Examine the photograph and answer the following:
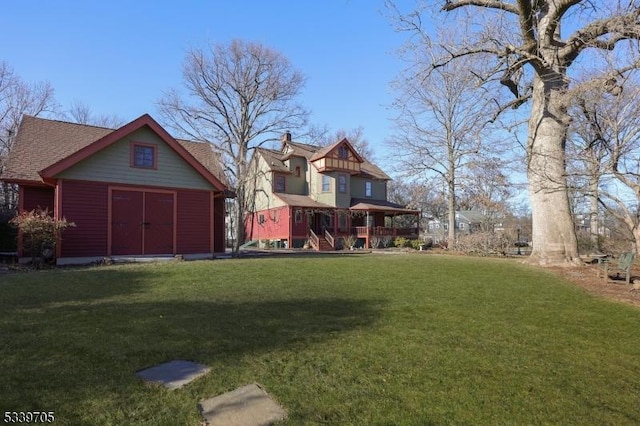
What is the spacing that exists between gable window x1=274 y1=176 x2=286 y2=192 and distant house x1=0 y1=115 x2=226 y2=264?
14530 millimetres

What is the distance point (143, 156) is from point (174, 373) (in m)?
14.0

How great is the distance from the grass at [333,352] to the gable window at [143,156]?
821 centimetres

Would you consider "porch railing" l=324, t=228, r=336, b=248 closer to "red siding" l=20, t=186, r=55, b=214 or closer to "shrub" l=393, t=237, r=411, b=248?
"shrub" l=393, t=237, r=411, b=248

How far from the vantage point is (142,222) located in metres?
16.1

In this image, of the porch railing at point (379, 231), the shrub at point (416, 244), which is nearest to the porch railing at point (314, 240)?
the porch railing at point (379, 231)

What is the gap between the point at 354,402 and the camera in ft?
10.8

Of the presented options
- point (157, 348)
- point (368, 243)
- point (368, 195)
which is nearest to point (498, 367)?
point (157, 348)

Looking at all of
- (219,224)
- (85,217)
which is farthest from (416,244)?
(85,217)

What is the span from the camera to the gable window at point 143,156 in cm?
1594

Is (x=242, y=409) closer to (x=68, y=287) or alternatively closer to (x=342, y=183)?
(x=68, y=287)

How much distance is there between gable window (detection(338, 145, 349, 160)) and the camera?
109 ft

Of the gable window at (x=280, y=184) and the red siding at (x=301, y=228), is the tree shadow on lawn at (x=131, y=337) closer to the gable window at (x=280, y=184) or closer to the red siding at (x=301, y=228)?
the red siding at (x=301, y=228)

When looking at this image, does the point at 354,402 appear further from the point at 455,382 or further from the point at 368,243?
the point at 368,243

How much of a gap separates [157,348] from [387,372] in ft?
7.99
